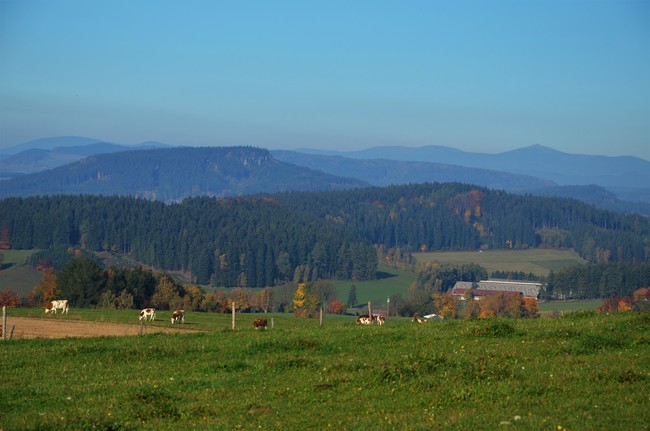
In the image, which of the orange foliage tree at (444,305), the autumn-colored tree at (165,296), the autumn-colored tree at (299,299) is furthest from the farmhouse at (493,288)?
the autumn-colored tree at (165,296)

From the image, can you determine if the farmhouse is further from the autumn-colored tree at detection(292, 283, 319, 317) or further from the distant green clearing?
the autumn-colored tree at detection(292, 283, 319, 317)

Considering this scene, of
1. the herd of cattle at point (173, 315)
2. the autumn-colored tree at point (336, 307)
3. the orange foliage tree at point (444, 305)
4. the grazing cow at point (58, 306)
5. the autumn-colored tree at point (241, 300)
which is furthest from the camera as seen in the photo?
the autumn-colored tree at point (241, 300)

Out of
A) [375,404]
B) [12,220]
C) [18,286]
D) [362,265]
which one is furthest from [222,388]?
[12,220]

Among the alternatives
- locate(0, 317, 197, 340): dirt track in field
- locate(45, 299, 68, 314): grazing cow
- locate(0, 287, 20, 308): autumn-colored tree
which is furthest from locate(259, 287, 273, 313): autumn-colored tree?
locate(0, 317, 197, 340): dirt track in field

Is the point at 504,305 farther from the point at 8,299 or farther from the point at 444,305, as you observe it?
the point at 8,299

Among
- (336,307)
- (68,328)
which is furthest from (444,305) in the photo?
(68,328)

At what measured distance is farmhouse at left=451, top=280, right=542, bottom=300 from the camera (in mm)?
120706

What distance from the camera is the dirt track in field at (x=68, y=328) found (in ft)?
117

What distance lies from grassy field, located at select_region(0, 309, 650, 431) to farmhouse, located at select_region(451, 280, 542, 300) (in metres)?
94.2

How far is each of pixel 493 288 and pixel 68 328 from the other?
315ft

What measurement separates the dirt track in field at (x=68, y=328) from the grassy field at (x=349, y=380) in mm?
9349

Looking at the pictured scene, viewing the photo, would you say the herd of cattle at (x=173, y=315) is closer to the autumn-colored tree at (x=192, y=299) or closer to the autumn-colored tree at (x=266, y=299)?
the autumn-colored tree at (x=192, y=299)

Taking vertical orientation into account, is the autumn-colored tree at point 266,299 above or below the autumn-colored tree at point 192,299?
below

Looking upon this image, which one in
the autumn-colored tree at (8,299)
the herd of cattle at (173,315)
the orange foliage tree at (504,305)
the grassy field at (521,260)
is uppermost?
the grassy field at (521,260)
